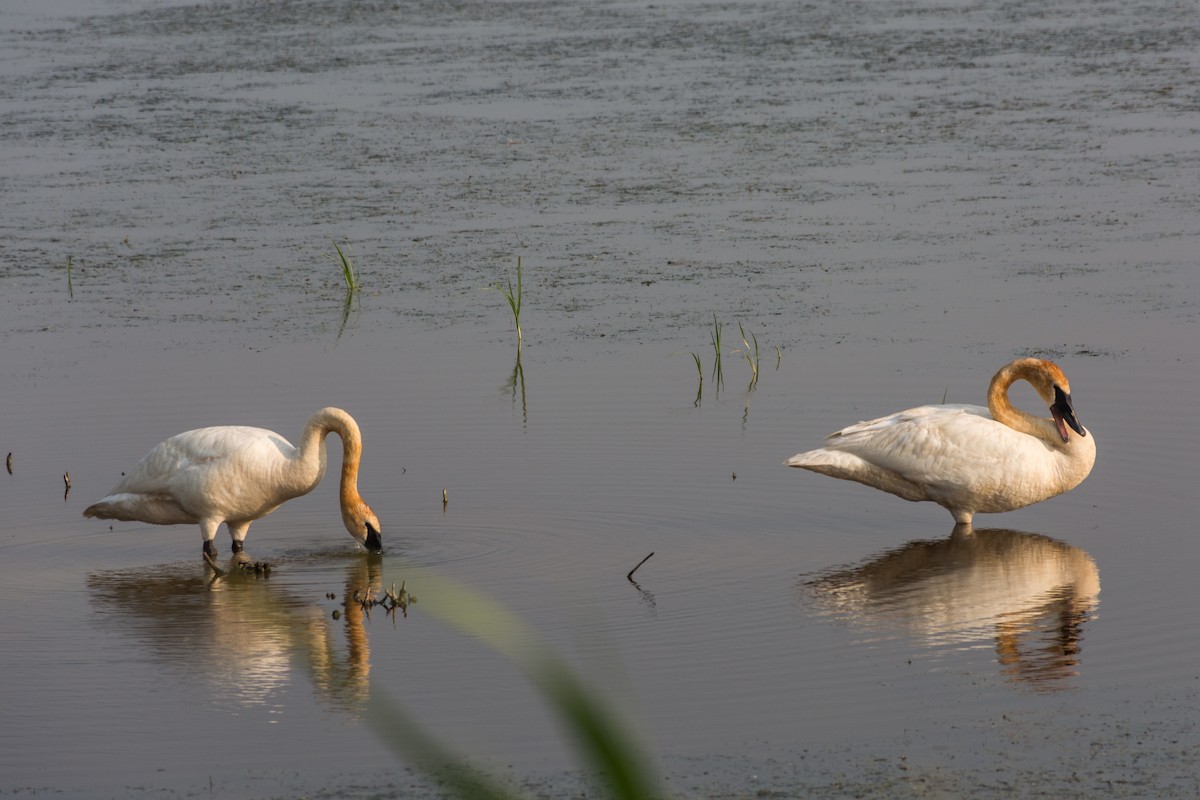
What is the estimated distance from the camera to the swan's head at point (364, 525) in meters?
7.94

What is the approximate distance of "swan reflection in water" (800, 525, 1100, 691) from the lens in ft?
21.1

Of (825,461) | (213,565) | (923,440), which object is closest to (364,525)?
(213,565)

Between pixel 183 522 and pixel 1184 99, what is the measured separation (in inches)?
468

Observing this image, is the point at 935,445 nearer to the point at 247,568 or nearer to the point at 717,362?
the point at 717,362

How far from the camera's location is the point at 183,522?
8336 mm

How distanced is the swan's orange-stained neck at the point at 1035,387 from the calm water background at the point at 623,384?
41 centimetres

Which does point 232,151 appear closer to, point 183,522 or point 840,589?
point 183,522

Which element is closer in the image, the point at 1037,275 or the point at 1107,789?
the point at 1107,789

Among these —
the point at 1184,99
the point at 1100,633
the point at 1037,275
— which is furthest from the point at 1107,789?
the point at 1184,99

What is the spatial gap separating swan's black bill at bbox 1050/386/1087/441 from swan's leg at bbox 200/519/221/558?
12.6 ft

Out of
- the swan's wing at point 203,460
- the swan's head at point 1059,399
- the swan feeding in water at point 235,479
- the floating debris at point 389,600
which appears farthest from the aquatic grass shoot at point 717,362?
the floating debris at point 389,600

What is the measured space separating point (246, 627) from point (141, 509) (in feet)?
4.43

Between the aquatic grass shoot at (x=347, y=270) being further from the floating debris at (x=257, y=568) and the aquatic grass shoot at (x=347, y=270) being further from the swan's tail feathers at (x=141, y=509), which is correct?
the floating debris at (x=257, y=568)

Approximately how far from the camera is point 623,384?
1041 cm
